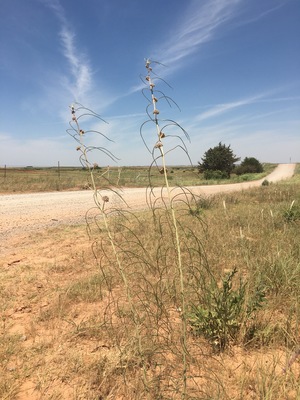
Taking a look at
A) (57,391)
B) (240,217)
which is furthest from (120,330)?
(240,217)

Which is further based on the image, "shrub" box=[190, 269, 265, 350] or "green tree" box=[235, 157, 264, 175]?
"green tree" box=[235, 157, 264, 175]

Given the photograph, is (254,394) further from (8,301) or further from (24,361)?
(8,301)

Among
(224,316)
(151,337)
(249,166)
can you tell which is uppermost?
(249,166)

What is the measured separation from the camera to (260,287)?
242 cm

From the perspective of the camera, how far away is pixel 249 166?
5262cm

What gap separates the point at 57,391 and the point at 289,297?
84.3 inches

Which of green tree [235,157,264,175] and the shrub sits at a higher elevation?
green tree [235,157,264,175]

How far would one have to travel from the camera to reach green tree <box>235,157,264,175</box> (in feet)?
170

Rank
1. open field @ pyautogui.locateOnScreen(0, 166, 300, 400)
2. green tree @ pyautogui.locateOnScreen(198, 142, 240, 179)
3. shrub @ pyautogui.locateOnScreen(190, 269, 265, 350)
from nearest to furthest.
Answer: open field @ pyautogui.locateOnScreen(0, 166, 300, 400)
shrub @ pyautogui.locateOnScreen(190, 269, 265, 350)
green tree @ pyautogui.locateOnScreen(198, 142, 240, 179)

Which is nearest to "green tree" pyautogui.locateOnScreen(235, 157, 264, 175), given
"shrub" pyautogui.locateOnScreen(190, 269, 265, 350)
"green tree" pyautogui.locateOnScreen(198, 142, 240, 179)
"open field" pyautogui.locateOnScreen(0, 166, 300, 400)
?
"green tree" pyautogui.locateOnScreen(198, 142, 240, 179)

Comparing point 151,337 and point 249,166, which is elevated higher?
point 249,166

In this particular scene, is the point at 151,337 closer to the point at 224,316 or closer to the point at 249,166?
the point at 224,316

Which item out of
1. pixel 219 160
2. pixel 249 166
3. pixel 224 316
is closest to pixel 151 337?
pixel 224 316

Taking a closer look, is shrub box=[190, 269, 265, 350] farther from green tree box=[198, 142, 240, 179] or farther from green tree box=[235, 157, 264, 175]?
green tree box=[235, 157, 264, 175]
